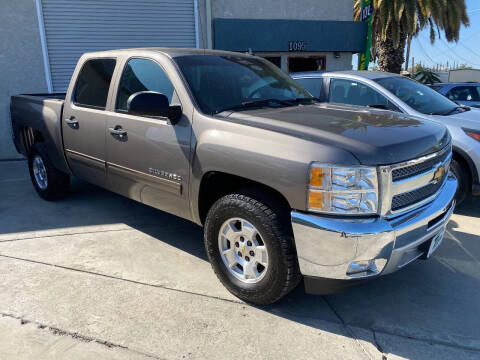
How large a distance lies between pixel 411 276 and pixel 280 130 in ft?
6.12

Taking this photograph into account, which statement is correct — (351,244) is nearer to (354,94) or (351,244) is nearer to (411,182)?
(411,182)

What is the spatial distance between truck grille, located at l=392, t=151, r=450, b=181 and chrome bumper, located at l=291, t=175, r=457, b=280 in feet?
0.89

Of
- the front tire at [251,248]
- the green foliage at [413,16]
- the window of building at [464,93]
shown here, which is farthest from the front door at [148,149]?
the green foliage at [413,16]

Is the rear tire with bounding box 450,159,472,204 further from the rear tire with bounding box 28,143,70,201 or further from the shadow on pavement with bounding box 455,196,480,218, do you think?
the rear tire with bounding box 28,143,70,201

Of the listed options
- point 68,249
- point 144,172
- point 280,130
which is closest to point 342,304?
point 280,130

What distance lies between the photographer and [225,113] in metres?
3.21

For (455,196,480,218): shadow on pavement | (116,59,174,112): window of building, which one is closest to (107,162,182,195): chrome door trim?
(116,59,174,112): window of building

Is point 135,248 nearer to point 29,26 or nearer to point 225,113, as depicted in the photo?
point 225,113

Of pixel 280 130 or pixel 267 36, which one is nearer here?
pixel 280 130

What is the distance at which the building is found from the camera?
353 inches

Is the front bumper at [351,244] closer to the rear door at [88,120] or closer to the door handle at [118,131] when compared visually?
the door handle at [118,131]

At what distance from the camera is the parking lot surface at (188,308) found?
8.60 feet

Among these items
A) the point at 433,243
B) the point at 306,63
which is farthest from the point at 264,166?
the point at 306,63

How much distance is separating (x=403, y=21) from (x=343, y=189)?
553 inches
